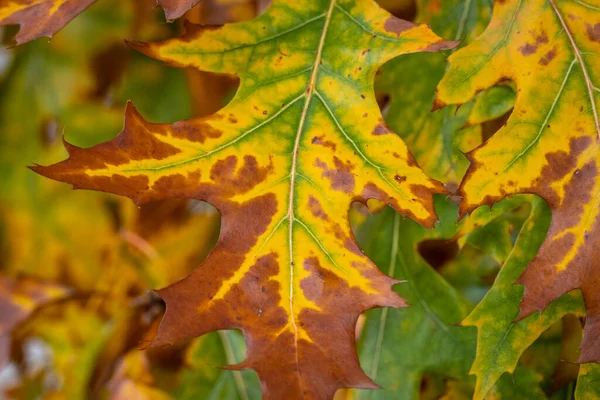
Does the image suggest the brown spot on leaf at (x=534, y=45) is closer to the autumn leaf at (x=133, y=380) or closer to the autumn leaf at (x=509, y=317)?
the autumn leaf at (x=509, y=317)

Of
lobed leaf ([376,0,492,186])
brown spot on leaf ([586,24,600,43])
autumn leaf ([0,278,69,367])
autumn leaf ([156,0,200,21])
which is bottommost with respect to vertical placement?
autumn leaf ([0,278,69,367])

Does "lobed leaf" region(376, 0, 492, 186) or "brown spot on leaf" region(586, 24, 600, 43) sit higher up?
"brown spot on leaf" region(586, 24, 600, 43)

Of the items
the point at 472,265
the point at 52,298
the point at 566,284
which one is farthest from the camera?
the point at 52,298

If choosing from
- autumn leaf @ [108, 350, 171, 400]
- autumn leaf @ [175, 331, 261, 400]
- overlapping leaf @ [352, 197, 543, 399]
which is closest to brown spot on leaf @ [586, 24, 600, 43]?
overlapping leaf @ [352, 197, 543, 399]

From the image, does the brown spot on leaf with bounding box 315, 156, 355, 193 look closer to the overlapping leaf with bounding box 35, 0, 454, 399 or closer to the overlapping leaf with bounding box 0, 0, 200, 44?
the overlapping leaf with bounding box 35, 0, 454, 399

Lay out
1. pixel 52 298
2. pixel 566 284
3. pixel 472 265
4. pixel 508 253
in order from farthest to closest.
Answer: pixel 52 298
pixel 472 265
pixel 508 253
pixel 566 284

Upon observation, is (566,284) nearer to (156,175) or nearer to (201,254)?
(156,175)

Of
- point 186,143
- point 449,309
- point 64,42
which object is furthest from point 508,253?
point 64,42
